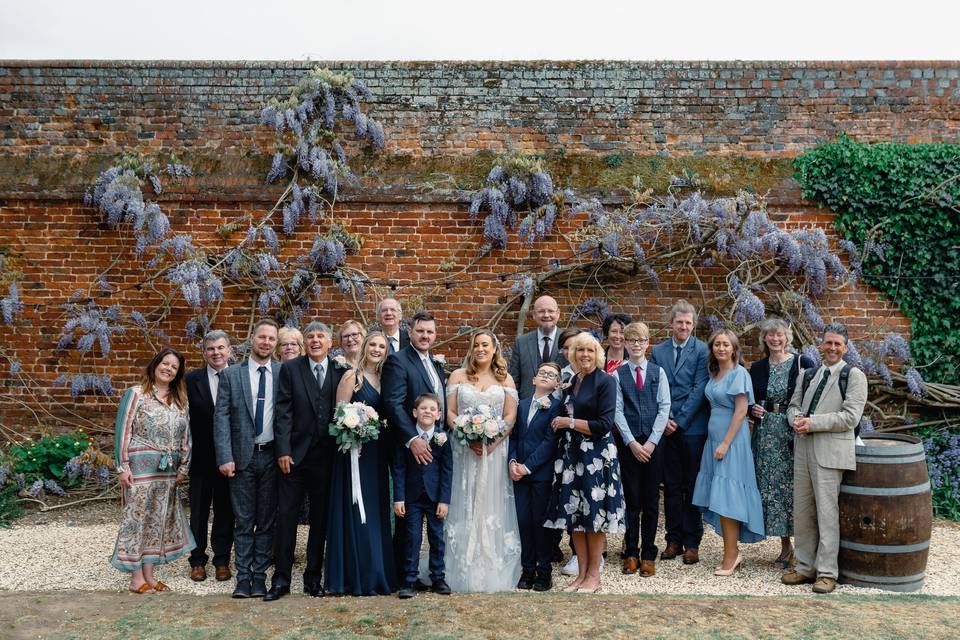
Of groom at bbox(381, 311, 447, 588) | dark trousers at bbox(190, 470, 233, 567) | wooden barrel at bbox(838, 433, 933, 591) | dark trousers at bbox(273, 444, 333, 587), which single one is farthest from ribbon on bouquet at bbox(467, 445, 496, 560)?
wooden barrel at bbox(838, 433, 933, 591)

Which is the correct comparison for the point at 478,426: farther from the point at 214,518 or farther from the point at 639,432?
the point at 214,518

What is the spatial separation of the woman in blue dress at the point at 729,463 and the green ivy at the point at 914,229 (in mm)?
2846

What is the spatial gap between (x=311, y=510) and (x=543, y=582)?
156 cm

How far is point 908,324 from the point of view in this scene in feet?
25.4

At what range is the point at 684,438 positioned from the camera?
19.5 ft

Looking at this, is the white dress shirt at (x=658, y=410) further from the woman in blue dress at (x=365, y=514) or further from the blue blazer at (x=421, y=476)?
the woman in blue dress at (x=365, y=514)

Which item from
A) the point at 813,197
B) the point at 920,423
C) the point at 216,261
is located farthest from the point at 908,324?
the point at 216,261

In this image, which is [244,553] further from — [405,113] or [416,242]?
[405,113]

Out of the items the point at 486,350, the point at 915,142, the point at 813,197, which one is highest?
the point at 915,142

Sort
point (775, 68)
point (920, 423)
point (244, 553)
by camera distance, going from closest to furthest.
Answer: point (244, 553), point (920, 423), point (775, 68)

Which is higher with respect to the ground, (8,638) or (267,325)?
(267,325)

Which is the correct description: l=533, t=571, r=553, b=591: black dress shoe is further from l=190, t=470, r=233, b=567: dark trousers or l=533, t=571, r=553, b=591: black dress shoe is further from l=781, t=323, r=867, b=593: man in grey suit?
l=190, t=470, r=233, b=567: dark trousers

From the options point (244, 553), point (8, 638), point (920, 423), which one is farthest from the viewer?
point (920, 423)

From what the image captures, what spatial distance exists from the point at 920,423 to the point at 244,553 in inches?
237
